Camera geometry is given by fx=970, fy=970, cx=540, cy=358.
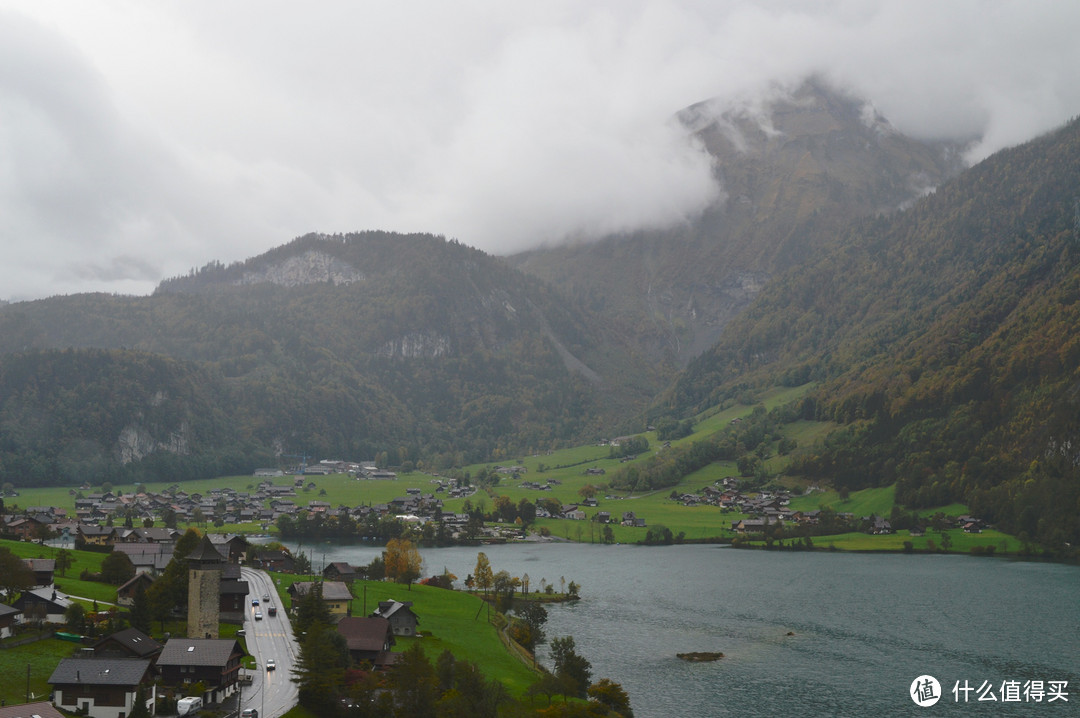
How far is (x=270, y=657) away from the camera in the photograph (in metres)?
56.7

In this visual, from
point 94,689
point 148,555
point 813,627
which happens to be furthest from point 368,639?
point 813,627

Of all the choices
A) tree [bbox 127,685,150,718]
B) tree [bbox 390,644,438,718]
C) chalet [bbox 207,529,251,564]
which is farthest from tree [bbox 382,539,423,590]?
tree [bbox 127,685,150,718]

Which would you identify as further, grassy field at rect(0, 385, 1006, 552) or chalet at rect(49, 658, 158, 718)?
grassy field at rect(0, 385, 1006, 552)

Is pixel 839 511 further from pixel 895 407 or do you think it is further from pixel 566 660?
pixel 566 660

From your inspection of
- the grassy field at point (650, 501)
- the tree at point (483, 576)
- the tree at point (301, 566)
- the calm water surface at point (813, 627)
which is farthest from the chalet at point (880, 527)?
Answer: the tree at point (301, 566)

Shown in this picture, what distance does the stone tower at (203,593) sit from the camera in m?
56.0

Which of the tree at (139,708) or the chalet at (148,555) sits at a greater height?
the chalet at (148,555)

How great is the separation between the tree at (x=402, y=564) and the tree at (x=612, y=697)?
→ 40.1m

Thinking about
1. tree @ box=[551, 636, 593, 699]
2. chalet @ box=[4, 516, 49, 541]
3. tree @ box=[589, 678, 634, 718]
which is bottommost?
tree @ box=[589, 678, 634, 718]

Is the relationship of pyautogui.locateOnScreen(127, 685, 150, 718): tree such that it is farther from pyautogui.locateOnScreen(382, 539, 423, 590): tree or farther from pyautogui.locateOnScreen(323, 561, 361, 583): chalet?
pyautogui.locateOnScreen(382, 539, 423, 590): tree

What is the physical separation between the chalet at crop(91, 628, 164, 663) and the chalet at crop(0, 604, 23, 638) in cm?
554

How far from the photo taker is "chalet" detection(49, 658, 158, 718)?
43719 millimetres

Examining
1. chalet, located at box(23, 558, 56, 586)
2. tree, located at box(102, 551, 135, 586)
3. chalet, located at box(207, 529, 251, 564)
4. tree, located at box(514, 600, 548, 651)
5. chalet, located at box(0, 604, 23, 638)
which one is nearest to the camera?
chalet, located at box(0, 604, 23, 638)

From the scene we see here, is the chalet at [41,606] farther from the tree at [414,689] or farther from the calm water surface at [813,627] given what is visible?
the calm water surface at [813,627]
